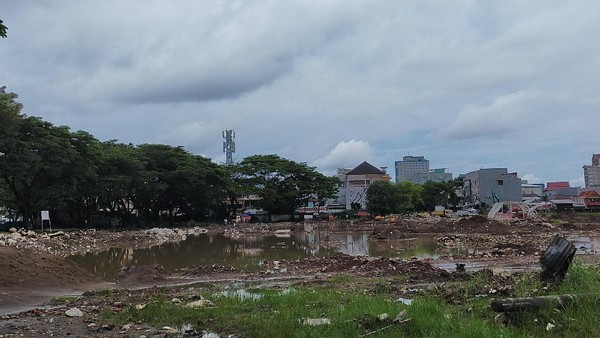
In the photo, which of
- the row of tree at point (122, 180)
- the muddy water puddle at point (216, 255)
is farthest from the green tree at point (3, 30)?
the row of tree at point (122, 180)

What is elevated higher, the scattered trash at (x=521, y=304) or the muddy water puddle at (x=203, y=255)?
the scattered trash at (x=521, y=304)

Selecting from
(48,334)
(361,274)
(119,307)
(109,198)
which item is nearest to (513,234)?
(361,274)

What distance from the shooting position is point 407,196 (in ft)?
297

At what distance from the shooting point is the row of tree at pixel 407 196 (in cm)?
8444

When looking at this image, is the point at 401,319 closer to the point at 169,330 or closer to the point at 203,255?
the point at 169,330

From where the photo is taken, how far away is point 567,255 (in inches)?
381

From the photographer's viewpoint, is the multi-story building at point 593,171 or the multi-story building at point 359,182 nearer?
the multi-story building at point 359,182

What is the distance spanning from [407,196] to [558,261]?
269ft

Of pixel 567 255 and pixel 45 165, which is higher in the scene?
pixel 45 165

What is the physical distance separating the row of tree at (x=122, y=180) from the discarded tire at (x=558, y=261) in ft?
129

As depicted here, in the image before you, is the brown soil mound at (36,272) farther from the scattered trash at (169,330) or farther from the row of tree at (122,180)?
the row of tree at (122,180)

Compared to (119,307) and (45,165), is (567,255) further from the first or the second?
(45,165)

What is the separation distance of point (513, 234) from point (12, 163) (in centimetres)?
4058

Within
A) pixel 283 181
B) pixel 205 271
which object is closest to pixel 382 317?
pixel 205 271
